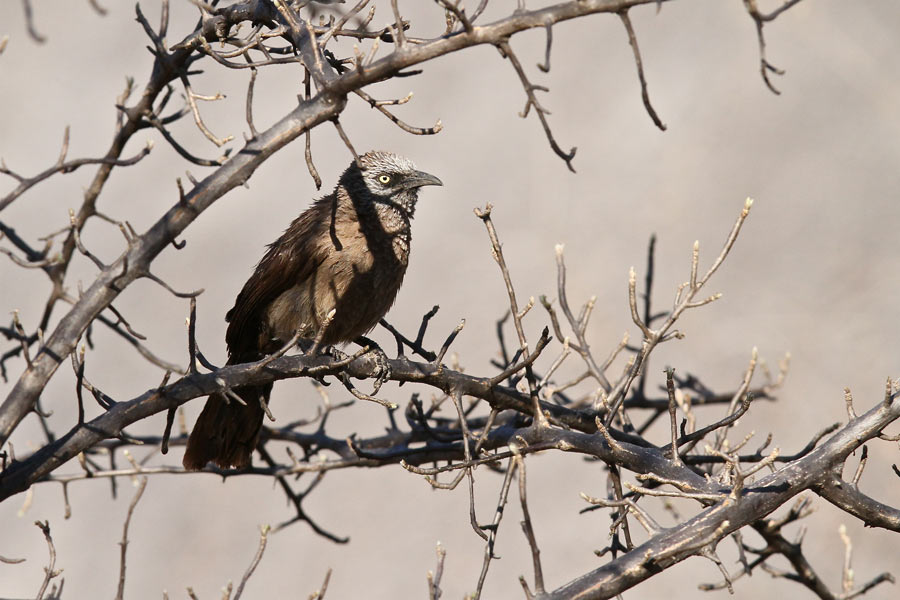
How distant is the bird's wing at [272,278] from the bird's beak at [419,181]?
0.65 metres

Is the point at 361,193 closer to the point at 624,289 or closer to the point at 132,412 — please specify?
the point at 132,412

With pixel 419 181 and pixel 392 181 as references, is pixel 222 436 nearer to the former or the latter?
pixel 392 181

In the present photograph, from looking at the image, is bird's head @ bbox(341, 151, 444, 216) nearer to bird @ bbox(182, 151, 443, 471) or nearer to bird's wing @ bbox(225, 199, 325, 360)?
bird @ bbox(182, 151, 443, 471)

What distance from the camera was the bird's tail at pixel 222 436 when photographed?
5.71 metres

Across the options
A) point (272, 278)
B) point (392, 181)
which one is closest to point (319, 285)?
point (272, 278)

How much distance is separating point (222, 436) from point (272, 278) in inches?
40.9

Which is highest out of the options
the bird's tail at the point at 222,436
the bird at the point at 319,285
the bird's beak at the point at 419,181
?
the bird's beak at the point at 419,181

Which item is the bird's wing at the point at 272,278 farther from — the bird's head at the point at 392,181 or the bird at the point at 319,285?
the bird's head at the point at 392,181

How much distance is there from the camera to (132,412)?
133 inches

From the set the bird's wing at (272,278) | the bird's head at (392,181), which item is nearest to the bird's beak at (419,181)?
the bird's head at (392,181)

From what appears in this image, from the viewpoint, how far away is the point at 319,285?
5.88m

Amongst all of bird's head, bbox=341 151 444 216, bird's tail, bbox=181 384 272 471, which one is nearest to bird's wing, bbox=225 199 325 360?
bird's head, bbox=341 151 444 216

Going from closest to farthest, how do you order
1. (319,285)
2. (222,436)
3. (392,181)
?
(222,436)
(319,285)
(392,181)

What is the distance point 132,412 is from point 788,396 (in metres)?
7.52
